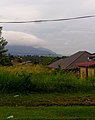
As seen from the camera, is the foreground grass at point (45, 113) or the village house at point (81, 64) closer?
the foreground grass at point (45, 113)

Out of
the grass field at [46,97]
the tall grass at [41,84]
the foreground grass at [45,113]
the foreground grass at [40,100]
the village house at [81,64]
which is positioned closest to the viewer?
the foreground grass at [45,113]

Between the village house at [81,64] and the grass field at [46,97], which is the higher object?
the village house at [81,64]

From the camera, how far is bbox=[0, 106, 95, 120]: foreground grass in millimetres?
11367

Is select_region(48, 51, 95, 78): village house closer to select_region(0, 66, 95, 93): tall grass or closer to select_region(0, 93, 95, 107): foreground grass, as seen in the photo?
select_region(0, 66, 95, 93): tall grass

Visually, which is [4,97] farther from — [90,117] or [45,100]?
[90,117]

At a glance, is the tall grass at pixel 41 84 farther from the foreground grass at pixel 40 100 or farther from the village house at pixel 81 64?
the village house at pixel 81 64

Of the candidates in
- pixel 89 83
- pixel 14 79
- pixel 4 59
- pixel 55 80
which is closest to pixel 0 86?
pixel 14 79

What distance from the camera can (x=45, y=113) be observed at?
12172 mm

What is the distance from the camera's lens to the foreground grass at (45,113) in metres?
11.4

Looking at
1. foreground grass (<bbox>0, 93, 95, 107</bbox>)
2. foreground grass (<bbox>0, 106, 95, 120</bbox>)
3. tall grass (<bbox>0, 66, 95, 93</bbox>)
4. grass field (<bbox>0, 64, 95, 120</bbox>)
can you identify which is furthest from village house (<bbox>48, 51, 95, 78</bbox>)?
foreground grass (<bbox>0, 106, 95, 120</bbox>)

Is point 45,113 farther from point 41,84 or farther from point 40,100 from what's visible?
point 41,84

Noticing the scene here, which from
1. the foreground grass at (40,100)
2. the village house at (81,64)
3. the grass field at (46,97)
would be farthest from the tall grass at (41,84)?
the village house at (81,64)

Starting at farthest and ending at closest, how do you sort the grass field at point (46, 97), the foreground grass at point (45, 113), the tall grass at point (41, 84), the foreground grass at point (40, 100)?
1. the tall grass at point (41, 84)
2. the foreground grass at point (40, 100)
3. the grass field at point (46, 97)
4. the foreground grass at point (45, 113)

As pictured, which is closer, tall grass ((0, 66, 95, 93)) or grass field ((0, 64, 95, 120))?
grass field ((0, 64, 95, 120))
